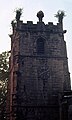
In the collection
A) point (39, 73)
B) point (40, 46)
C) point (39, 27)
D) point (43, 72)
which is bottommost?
point (39, 73)

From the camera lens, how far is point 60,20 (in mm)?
26125

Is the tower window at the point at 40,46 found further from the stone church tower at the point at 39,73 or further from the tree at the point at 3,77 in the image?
the tree at the point at 3,77

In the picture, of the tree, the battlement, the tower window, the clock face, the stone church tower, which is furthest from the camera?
the tree

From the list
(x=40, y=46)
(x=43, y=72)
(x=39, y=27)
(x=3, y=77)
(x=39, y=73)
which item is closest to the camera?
(x=39, y=73)

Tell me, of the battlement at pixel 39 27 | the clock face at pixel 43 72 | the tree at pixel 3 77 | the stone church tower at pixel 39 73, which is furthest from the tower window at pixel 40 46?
the tree at pixel 3 77

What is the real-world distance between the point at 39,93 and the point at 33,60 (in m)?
3.32

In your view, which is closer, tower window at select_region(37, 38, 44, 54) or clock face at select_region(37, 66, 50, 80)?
clock face at select_region(37, 66, 50, 80)

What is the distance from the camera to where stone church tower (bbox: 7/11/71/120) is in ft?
71.6

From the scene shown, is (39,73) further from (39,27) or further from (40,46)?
A: (39,27)

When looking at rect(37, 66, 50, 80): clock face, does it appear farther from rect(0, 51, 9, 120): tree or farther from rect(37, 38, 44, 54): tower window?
rect(0, 51, 9, 120): tree

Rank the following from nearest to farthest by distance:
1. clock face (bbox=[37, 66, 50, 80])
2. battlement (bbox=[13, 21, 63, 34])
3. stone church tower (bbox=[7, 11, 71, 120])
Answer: stone church tower (bbox=[7, 11, 71, 120]), clock face (bbox=[37, 66, 50, 80]), battlement (bbox=[13, 21, 63, 34])

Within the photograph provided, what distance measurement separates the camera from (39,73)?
23.2 m

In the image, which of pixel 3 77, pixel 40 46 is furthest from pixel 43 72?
pixel 3 77

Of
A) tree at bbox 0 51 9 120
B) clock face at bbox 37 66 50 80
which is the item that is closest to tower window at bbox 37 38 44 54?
clock face at bbox 37 66 50 80
